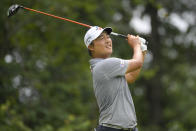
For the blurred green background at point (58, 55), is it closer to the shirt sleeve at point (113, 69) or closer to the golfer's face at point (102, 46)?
the golfer's face at point (102, 46)

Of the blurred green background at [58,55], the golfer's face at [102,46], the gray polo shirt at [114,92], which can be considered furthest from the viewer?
the blurred green background at [58,55]

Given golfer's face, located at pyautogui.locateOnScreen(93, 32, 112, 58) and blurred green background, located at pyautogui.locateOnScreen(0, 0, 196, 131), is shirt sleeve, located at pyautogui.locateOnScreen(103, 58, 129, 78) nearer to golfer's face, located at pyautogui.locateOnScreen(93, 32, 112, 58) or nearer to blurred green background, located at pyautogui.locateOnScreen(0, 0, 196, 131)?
golfer's face, located at pyautogui.locateOnScreen(93, 32, 112, 58)

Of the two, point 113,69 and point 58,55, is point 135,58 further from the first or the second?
point 58,55

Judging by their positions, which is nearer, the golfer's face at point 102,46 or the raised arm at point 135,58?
the raised arm at point 135,58

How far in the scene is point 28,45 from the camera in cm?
830

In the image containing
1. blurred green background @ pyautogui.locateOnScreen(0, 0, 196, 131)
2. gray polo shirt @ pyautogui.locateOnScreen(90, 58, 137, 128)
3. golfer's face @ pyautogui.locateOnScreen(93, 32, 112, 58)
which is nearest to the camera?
gray polo shirt @ pyautogui.locateOnScreen(90, 58, 137, 128)

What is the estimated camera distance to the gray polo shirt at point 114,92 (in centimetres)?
339

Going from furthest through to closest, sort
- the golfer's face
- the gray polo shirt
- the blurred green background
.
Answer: the blurred green background → the golfer's face → the gray polo shirt

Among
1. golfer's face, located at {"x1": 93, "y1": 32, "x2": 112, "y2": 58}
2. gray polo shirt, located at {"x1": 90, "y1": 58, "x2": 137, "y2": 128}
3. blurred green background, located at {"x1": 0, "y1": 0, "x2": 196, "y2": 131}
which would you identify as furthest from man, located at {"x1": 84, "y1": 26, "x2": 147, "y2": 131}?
blurred green background, located at {"x1": 0, "y1": 0, "x2": 196, "y2": 131}

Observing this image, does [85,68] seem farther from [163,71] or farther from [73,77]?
[163,71]

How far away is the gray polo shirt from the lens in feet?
11.1

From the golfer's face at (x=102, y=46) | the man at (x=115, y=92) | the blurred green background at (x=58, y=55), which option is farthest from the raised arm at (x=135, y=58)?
the blurred green background at (x=58, y=55)

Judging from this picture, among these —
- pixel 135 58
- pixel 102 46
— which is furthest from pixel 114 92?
pixel 102 46

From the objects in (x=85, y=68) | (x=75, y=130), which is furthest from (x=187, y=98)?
(x=75, y=130)
